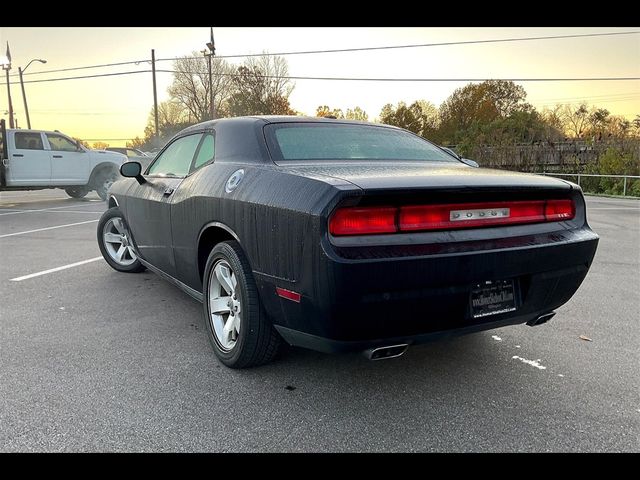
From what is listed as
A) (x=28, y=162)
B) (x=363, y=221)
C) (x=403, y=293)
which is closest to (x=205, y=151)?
(x=363, y=221)

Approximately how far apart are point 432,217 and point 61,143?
13.7 metres

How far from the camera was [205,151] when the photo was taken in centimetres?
338

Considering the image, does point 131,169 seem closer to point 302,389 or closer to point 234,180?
point 234,180

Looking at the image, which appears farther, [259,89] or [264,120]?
[259,89]

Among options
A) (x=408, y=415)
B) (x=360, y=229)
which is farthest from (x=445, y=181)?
(x=408, y=415)

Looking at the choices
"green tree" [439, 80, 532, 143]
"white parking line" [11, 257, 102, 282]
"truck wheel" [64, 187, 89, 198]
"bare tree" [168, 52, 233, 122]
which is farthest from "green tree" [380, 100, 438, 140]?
"white parking line" [11, 257, 102, 282]

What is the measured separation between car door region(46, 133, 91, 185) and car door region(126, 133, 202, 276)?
1040 centimetres

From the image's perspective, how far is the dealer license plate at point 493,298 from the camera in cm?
229

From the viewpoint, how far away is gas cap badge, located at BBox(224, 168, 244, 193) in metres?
2.70

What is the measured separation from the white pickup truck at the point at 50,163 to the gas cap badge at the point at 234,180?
1193 centimetres

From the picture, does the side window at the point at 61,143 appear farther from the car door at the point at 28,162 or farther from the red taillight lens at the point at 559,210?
the red taillight lens at the point at 559,210

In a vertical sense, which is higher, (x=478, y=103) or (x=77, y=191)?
(x=478, y=103)

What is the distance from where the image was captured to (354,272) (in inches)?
78.4

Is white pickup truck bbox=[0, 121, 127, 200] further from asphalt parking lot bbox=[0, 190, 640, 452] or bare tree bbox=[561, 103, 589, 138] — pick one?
bare tree bbox=[561, 103, 589, 138]
